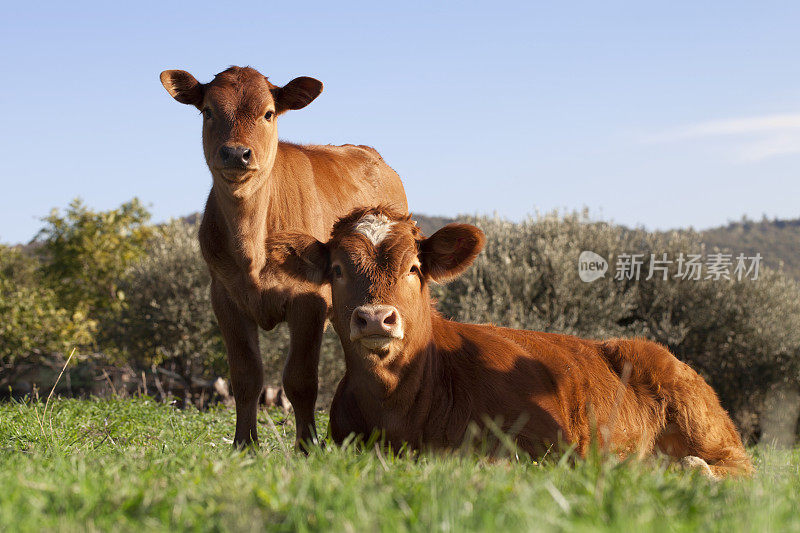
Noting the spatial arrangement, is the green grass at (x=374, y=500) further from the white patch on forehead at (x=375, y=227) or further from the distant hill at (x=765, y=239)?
the distant hill at (x=765, y=239)

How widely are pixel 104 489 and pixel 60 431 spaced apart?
4110mm

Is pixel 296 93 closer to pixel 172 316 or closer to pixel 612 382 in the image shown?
pixel 612 382

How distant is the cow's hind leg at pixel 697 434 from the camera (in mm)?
6477

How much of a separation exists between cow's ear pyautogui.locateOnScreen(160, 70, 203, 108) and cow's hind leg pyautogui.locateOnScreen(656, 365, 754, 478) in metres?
5.02

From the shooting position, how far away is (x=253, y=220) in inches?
257

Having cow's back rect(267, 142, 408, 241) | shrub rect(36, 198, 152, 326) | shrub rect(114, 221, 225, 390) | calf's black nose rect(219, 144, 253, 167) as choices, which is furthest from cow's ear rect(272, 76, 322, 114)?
shrub rect(36, 198, 152, 326)

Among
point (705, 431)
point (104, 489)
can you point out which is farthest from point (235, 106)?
point (705, 431)

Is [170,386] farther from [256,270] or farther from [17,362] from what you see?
[256,270]

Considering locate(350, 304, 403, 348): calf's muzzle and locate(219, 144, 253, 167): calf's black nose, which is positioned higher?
locate(219, 144, 253, 167): calf's black nose

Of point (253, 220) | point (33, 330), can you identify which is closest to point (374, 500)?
point (253, 220)

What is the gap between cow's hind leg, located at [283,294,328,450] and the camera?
6453 mm

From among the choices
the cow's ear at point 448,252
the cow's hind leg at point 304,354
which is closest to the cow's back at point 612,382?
the cow's ear at point 448,252

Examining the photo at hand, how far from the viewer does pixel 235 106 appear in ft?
20.9

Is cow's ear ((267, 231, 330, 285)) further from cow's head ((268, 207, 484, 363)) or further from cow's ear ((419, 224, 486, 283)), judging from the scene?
cow's ear ((419, 224, 486, 283))
